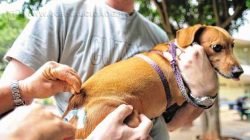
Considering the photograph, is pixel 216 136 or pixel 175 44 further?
pixel 216 136

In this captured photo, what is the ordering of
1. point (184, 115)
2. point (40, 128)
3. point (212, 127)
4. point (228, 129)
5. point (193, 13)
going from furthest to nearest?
point (228, 129)
point (212, 127)
point (193, 13)
point (184, 115)
point (40, 128)

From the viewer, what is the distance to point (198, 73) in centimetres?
68

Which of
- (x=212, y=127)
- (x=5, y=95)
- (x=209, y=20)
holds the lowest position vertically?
(x=212, y=127)

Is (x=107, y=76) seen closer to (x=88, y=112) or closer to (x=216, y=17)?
(x=88, y=112)

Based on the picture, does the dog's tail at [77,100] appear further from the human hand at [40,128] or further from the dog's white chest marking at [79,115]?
the human hand at [40,128]

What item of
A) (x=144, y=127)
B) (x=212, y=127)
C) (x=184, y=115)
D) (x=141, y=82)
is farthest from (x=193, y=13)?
(x=144, y=127)

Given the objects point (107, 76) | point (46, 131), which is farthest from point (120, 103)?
point (46, 131)

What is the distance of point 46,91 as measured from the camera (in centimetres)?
57

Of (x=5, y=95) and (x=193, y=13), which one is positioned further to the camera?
(x=193, y=13)

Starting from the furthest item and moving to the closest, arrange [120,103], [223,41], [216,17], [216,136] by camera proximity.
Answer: [216,136]
[216,17]
[223,41]
[120,103]

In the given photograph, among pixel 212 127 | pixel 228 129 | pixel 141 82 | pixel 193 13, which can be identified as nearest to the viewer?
pixel 141 82

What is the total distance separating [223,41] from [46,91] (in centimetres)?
37

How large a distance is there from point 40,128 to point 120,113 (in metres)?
0.28

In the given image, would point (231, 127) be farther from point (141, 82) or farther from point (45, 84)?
point (45, 84)
